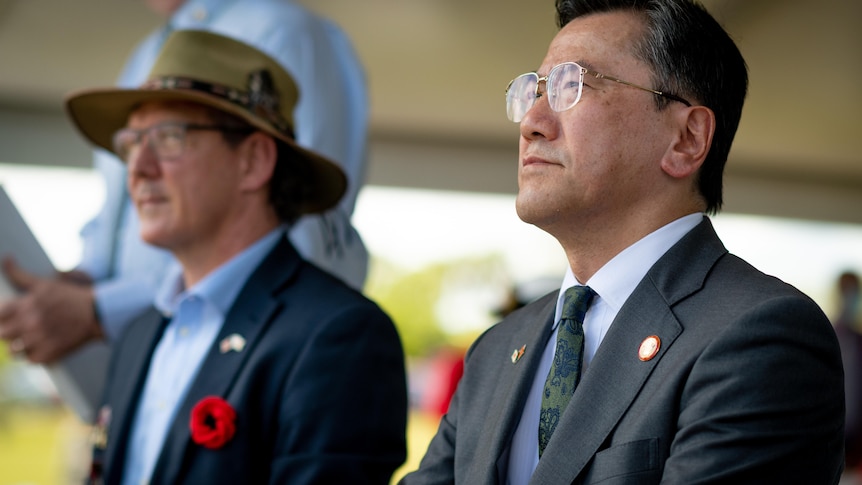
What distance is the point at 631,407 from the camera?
5.28ft

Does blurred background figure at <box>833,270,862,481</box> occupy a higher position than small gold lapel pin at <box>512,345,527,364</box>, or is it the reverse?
small gold lapel pin at <box>512,345,527,364</box>

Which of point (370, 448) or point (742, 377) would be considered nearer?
point (742, 377)

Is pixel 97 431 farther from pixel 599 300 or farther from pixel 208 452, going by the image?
pixel 599 300

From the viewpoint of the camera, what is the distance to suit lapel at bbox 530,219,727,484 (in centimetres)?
161

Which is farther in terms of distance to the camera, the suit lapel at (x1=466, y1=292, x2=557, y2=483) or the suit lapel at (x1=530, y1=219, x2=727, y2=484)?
the suit lapel at (x1=466, y1=292, x2=557, y2=483)

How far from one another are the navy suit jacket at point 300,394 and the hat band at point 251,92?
0.50 metres

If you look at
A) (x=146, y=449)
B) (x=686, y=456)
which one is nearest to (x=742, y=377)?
(x=686, y=456)

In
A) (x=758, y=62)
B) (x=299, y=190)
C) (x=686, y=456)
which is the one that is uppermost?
(x=758, y=62)

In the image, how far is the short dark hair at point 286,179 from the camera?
2.93m

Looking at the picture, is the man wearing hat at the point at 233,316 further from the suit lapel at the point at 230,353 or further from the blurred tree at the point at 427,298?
the blurred tree at the point at 427,298

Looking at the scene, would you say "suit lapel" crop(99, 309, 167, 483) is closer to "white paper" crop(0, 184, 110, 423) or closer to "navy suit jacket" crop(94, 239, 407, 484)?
"navy suit jacket" crop(94, 239, 407, 484)

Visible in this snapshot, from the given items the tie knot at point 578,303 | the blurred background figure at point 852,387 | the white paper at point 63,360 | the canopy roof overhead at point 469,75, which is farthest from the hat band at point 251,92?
the blurred background figure at point 852,387

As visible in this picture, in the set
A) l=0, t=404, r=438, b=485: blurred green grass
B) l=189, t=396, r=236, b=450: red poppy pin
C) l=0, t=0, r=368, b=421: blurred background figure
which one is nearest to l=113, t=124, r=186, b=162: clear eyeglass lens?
l=0, t=0, r=368, b=421: blurred background figure

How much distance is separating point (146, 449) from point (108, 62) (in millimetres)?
5138
